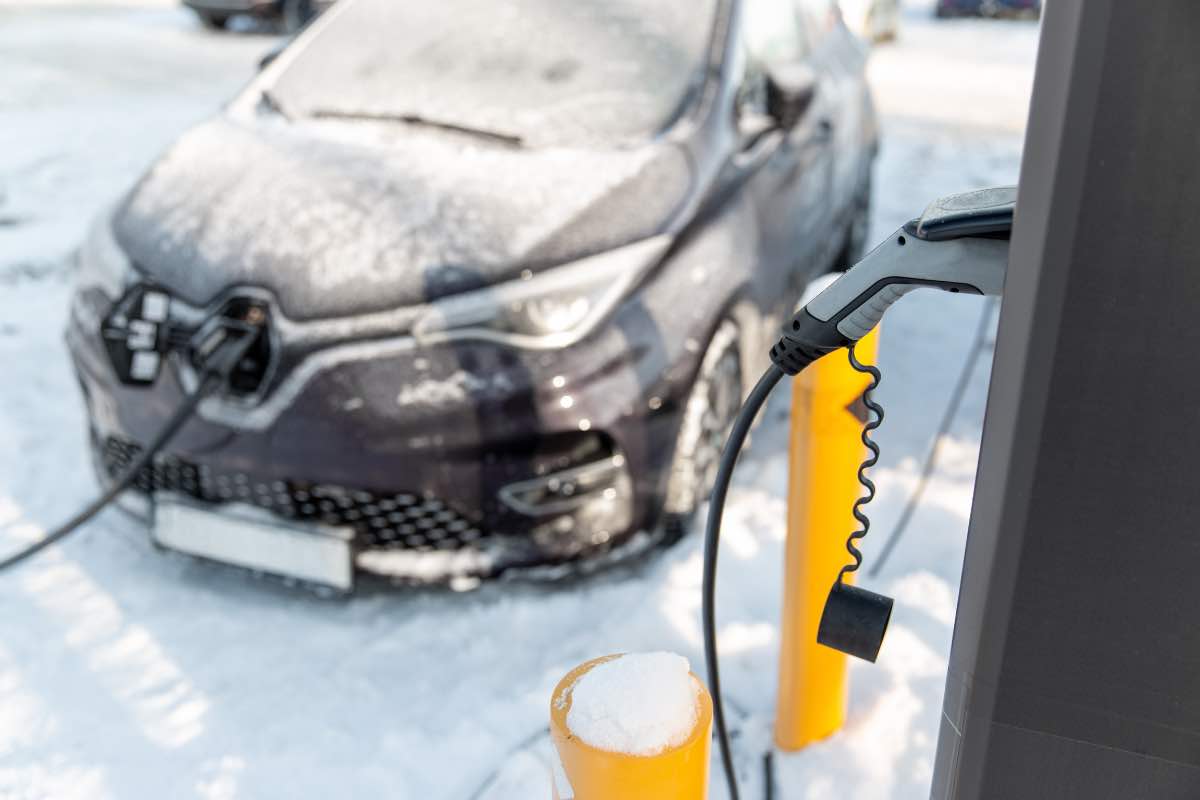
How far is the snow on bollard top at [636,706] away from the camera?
1.10 metres

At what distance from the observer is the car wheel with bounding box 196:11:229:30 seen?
465 inches

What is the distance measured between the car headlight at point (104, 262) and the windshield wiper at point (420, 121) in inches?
25.1

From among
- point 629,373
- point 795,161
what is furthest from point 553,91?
point 629,373

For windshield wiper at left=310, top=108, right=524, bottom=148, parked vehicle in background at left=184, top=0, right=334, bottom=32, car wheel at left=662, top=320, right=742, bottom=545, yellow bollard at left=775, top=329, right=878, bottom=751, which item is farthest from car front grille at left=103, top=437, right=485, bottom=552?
parked vehicle in background at left=184, top=0, right=334, bottom=32

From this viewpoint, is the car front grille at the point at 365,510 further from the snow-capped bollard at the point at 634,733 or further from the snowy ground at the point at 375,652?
the snow-capped bollard at the point at 634,733

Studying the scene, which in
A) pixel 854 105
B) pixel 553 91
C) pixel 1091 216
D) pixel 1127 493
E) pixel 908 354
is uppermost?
pixel 1091 216

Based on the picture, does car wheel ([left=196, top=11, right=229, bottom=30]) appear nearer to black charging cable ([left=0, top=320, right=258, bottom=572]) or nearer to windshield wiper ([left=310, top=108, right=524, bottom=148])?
windshield wiper ([left=310, top=108, right=524, bottom=148])

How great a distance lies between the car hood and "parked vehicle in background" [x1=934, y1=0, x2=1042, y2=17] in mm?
15878

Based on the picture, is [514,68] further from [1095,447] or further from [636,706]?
[1095,447]

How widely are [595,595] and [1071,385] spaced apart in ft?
5.83

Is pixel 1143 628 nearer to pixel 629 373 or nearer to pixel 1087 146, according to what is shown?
pixel 1087 146

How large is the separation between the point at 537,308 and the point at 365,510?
1.88 feet

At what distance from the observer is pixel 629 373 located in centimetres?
225

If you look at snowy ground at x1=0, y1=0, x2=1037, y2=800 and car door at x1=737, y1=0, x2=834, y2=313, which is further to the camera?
car door at x1=737, y1=0, x2=834, y2=313
